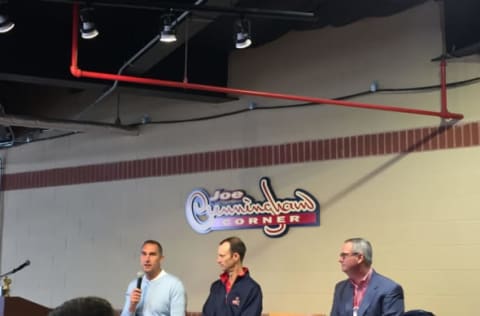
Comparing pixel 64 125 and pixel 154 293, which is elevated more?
pixel 64 125

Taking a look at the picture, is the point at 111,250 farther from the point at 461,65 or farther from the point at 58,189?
the point at 461,65

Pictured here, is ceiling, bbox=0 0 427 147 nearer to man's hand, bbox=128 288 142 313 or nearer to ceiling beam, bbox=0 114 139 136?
ceiling beam, bbox=0 114 139 136

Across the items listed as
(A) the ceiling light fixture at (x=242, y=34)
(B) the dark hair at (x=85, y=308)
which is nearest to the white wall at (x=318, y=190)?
(A) the ceiling light fixture at (x=242, y=34)

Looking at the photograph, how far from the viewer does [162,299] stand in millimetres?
5609

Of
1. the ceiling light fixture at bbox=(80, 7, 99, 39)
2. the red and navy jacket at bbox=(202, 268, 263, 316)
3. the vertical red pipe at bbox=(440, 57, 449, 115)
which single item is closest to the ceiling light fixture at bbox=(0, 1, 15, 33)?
the ceiling light fixture at bbox=(80, 7, 99, 39)

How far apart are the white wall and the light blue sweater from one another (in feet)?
6.03

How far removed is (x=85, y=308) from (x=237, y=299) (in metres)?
3.39

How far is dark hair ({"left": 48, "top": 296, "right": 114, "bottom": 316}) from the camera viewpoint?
2227mm

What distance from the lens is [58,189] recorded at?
1014 cm

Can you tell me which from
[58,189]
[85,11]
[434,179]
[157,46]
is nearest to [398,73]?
[434,179]

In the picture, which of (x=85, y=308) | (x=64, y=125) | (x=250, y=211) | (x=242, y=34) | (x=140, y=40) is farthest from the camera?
(x=64, y=125)

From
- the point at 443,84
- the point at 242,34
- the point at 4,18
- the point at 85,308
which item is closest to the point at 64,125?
the point at 4,18

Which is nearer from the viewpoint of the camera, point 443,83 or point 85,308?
point 85,308

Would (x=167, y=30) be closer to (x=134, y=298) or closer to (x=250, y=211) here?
(x=134, y=298)
